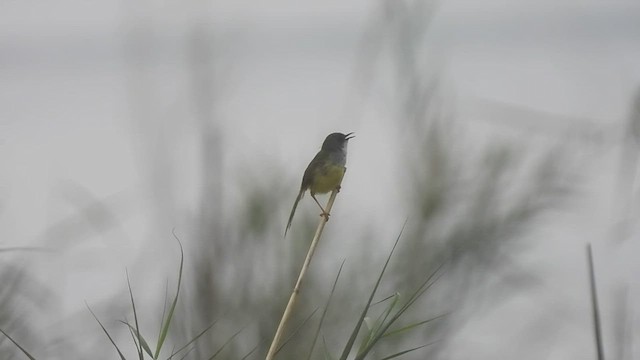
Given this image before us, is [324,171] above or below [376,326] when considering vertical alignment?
below

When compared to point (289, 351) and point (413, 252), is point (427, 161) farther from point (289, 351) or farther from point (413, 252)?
point (289, 351)

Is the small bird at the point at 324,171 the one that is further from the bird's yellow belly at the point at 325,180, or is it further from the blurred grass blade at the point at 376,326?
the blurred grass blade at the point at 376,326

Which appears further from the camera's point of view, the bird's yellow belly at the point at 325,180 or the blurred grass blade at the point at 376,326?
the bird's yellow belly at the point at 325,180

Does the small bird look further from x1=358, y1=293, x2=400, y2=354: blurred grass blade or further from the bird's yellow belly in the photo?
x1=358, y1=293, x2=400, y2=354: blurred grass blade

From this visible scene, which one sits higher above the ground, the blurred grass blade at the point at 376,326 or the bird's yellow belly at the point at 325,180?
the blurred grass blade at the point at 376,326

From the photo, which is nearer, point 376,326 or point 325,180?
point 376,326

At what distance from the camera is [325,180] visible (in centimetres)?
446

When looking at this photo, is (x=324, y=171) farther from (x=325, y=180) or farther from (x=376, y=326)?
(x=376, y=326)

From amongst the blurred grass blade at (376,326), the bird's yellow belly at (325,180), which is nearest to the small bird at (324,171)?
the bird's yellow belly at (325,180)

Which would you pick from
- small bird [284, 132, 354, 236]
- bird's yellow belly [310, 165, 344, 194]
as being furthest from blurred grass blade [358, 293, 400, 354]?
bird's yellow belly [310, 165, 344, 194]

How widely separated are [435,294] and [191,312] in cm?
134

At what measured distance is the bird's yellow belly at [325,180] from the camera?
14.6 ft

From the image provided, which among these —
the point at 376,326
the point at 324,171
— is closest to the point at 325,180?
the point at 324,171

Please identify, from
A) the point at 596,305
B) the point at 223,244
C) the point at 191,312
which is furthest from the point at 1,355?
the point at 596,305
